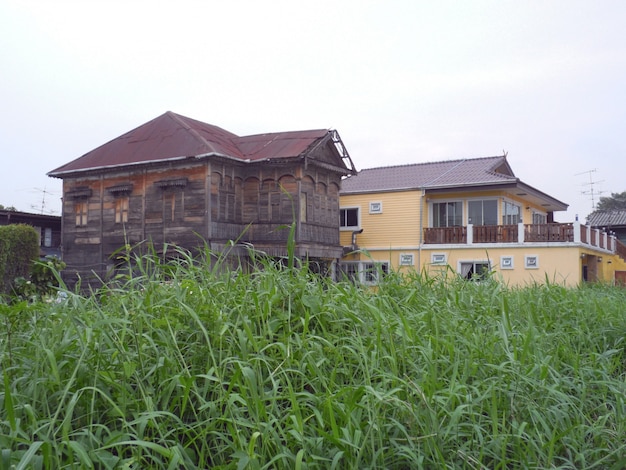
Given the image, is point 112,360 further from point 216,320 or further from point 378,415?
point 378,415

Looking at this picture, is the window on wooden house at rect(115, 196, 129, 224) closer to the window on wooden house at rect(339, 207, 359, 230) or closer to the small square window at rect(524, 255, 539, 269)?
the window on wooden house at rect(339, 207, 359, 230)

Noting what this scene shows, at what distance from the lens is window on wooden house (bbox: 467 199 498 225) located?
906 inches

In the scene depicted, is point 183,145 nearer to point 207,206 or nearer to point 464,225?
point 207,206

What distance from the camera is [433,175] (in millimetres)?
24672

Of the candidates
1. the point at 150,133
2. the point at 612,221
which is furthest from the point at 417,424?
the point at 612,221

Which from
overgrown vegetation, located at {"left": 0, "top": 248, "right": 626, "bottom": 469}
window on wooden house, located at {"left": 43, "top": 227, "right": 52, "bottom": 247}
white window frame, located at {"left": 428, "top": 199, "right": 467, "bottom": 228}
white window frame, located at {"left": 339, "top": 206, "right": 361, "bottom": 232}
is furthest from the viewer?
window on wooden house, located at {"left": 43, "top": 227, "right": 52, "bottom": 247}

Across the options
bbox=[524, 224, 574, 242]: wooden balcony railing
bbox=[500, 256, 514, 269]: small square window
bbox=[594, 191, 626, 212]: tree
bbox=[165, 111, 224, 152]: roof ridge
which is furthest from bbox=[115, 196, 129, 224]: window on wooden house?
bbox=[594, 191, 626, 212]: tree

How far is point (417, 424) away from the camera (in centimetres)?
273

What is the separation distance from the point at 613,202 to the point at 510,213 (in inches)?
1382

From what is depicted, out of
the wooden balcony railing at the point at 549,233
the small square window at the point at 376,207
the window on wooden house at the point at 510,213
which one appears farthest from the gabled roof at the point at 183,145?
the wooden balcony railing at the point at 549,233

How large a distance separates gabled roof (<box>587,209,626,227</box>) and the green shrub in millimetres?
33427

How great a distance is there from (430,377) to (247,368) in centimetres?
103

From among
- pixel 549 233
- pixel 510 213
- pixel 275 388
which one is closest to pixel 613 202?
pixel 510 213

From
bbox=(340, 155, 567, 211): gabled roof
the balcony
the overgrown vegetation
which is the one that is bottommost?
the overgrown vegetation
